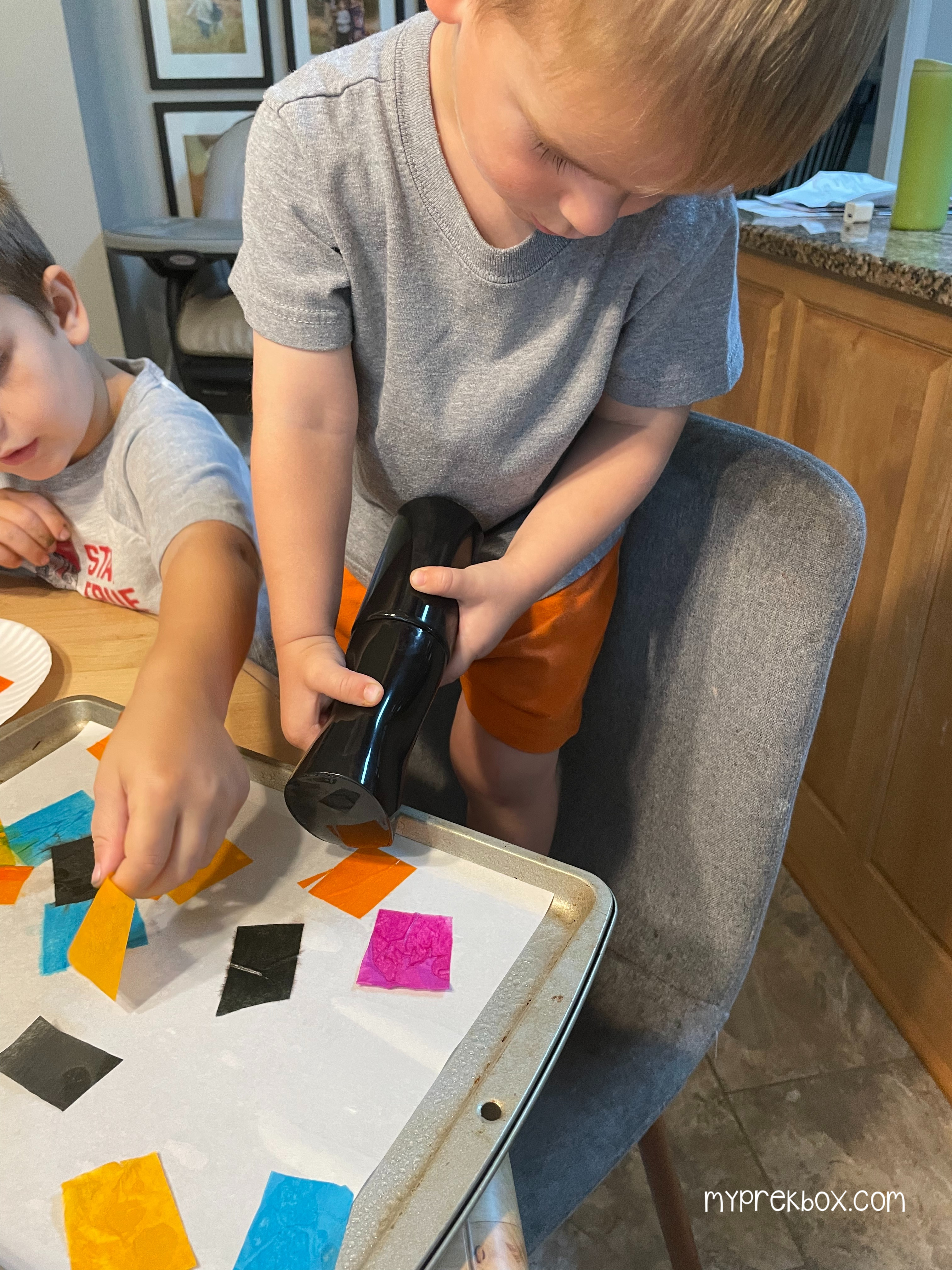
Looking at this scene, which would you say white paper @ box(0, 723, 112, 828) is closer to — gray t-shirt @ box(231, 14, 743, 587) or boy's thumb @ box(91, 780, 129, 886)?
boy's thumb @ box(91, 780, 129, 886)

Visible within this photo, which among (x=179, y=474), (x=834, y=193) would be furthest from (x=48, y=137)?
(x=179, y=474)

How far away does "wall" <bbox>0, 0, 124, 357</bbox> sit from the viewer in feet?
8.50

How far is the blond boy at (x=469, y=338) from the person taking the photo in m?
0.55

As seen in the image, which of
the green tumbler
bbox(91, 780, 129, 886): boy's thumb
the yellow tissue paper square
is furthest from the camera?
the green tumbler

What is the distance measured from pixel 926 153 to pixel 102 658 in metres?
1.24

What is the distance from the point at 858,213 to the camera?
4.39ft

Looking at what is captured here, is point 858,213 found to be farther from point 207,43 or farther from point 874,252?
point 207,43

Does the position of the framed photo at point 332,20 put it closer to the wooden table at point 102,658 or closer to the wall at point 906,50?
the wall at point 906,50

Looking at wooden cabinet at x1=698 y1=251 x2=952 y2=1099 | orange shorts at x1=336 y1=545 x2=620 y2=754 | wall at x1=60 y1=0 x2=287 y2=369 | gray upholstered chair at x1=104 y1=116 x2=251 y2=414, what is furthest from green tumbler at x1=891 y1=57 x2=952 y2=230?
wall at x1=60 y1=0 x2=287 y2=369

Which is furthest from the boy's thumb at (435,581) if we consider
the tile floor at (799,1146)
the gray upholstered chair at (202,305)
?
the gray upholstered chair at (202,305)

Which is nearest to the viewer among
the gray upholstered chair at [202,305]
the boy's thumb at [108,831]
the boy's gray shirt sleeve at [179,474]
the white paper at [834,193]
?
the boy's thumb at [108,831]

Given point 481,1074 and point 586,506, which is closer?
point 481,1074

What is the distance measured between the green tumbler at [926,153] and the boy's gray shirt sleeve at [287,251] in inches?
39.6

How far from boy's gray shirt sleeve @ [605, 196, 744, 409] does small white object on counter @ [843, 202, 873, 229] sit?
32.1 inches
